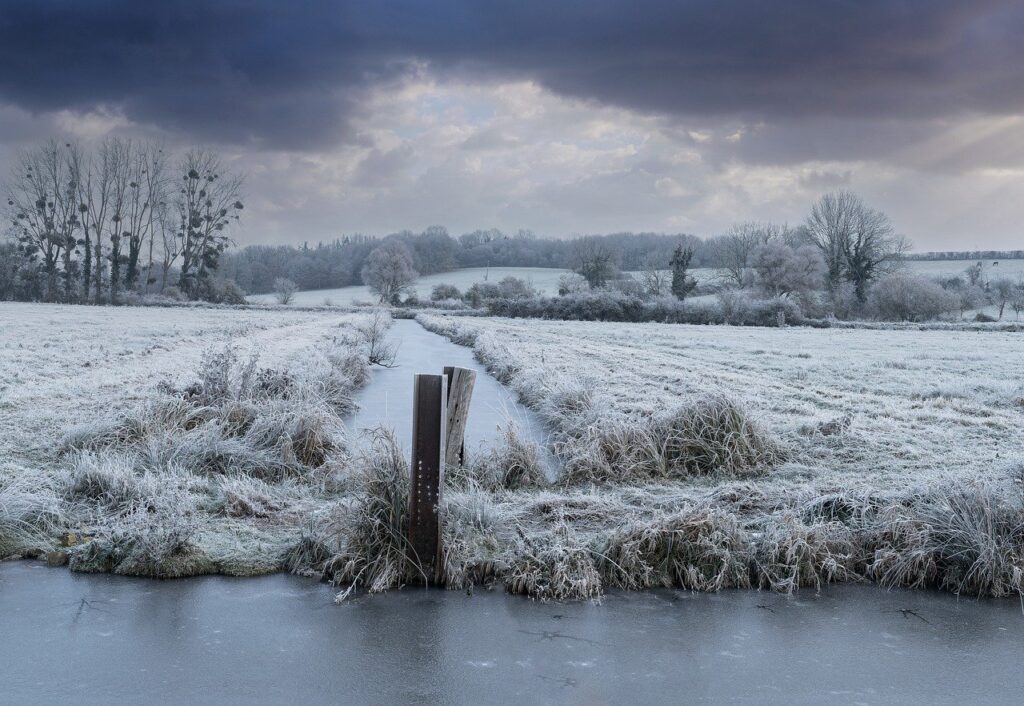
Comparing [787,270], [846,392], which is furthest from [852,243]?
[846,392]

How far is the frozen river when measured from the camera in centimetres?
390

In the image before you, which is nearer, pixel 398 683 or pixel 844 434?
pixel 398 683

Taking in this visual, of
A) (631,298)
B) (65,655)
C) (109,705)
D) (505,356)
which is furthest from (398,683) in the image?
(631,298)

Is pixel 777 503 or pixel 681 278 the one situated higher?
pixel 681 278

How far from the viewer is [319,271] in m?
113

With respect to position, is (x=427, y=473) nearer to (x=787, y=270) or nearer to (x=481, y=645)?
(x=481, y=645)

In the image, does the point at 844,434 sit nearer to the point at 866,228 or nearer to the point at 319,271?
the point at 866,228

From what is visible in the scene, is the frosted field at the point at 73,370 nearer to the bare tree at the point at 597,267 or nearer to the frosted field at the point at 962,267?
the bare tree at the point at 597,267

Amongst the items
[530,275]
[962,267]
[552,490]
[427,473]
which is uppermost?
[962,267]

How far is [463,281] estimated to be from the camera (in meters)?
104

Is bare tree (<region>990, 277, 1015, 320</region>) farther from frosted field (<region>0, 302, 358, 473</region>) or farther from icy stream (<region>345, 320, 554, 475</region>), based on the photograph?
icy stream (<region>345, 320, 554, 475</region>)

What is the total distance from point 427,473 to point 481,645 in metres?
1.24

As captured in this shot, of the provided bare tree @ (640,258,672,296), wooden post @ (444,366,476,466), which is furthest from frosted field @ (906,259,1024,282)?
wooden post @ (444,366,476,466)

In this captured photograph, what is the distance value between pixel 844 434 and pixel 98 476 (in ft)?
25.3
